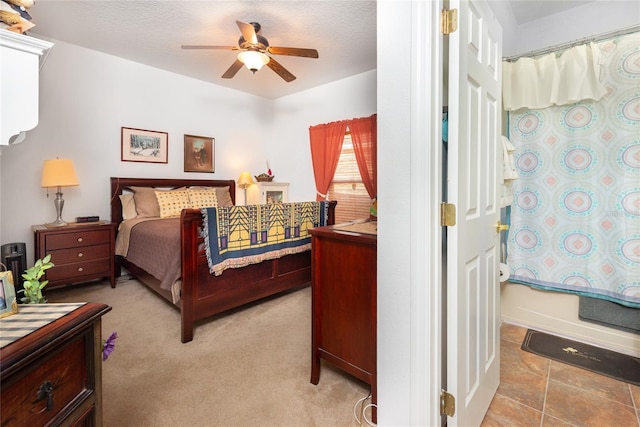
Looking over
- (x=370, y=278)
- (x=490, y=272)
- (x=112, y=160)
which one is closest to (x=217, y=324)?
(x=370, y=278)

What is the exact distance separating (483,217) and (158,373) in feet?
6.61

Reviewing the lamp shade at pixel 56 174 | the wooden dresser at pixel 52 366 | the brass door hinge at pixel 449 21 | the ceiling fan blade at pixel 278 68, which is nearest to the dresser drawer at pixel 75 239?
the lamp shade at pixel 56 174

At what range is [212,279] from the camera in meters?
2.30

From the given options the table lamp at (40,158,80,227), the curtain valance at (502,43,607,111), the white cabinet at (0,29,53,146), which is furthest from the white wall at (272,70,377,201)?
the white cabinet at (0,29,53,146)

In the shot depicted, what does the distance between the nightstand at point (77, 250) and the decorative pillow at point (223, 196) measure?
1.41m

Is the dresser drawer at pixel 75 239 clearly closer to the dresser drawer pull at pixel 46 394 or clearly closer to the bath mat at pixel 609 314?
the dresser drawer pull at pixel 46 394

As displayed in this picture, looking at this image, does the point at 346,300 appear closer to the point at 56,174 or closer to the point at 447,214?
the point at 447,214

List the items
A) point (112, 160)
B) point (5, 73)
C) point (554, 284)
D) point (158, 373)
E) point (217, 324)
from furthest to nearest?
1. point (112, 160)
2. point (217, 324)
3. point (554, 284)
4. point (158, 373)
5. point (5, 73)

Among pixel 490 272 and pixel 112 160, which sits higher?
pixel 112 160

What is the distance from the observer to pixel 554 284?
2.21 m

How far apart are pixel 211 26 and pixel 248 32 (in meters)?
0.74

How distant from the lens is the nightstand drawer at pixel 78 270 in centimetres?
290

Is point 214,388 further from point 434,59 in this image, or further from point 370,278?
point 434,59

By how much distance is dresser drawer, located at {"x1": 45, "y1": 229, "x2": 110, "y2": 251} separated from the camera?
2867 millimetres
